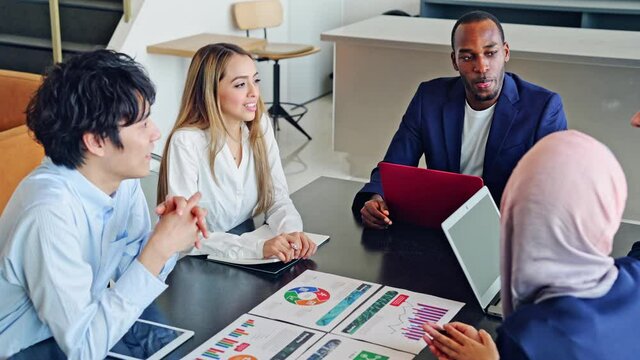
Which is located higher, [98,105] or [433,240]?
[98,105]

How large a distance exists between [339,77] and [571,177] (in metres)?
3.54

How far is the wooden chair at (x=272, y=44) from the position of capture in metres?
5.47

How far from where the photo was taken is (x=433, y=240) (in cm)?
216

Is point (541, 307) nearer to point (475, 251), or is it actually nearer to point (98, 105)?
point (475, 251)

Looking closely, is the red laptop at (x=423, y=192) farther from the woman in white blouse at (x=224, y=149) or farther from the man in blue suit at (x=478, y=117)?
the woman in white blouse at (x=224, y=149)

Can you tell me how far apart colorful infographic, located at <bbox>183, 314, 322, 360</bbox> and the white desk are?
266 cm

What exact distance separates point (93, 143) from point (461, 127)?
1274 millimetres

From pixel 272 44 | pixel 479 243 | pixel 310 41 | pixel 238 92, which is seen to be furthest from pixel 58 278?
pixel 310 41

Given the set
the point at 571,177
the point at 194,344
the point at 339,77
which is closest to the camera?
the point at 571,177

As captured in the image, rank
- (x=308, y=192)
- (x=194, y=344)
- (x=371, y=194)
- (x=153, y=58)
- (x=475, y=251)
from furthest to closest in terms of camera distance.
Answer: (x=153, y=58)
(x=308, y=192)
(x=371, y=194)
(x=475, y=251)
(x=194, y=344)

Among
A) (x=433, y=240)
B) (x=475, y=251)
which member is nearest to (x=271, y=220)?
(x=433, y=240)

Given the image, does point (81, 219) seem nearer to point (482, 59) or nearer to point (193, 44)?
point (482, 59)

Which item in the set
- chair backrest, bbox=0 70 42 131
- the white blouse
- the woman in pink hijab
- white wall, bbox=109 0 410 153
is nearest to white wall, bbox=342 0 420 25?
white wall, bbox=109 0 410 153

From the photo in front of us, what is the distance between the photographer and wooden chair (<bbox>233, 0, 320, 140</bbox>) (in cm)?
547
